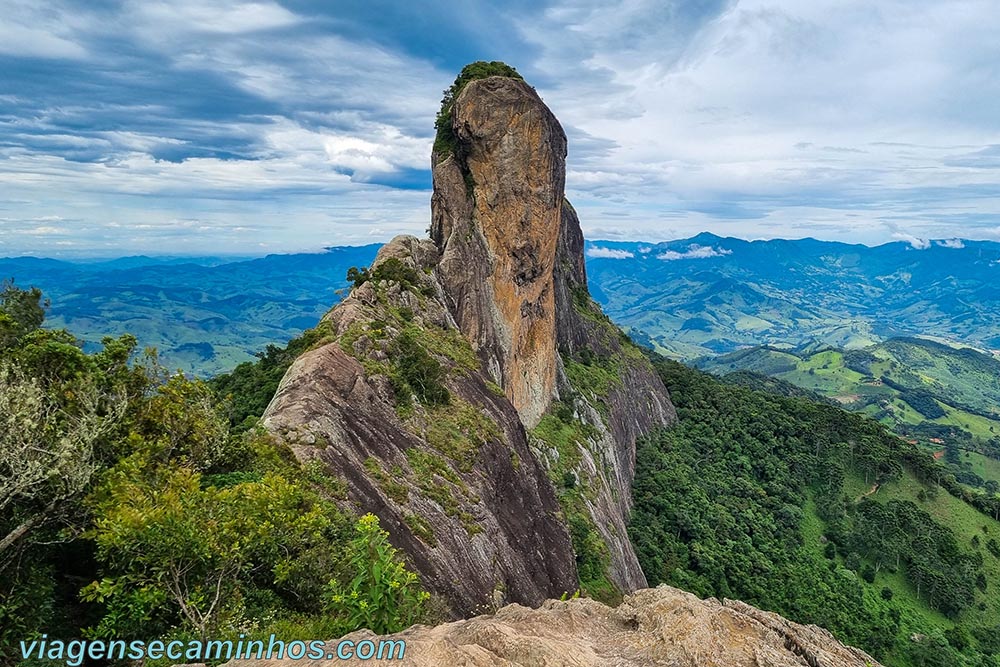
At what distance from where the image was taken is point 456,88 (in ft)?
182

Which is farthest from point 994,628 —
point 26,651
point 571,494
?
point 26,651

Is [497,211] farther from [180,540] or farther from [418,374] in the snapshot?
[180,540]

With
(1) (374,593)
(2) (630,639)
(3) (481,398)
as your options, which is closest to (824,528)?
(3) (481,398)

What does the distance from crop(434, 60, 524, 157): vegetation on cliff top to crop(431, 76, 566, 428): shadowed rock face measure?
1.90 metres

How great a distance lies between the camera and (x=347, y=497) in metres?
20.0

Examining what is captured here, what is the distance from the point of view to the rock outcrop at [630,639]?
33.7 feet

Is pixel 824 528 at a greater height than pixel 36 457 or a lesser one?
lesser

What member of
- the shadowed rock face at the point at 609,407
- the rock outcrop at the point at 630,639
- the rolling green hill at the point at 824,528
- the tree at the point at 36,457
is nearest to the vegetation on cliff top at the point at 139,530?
the tree at the point at 36,457

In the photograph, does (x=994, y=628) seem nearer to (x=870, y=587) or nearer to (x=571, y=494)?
(x=870, y=587)

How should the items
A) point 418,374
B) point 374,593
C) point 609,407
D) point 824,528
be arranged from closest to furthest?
point 374,593
point 418,374
point 609,407
point 824,528

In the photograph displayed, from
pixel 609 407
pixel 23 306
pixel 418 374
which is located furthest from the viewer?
pixel 609 407

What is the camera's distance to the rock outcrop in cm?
1028

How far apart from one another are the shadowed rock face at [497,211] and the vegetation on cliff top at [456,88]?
1.90 m

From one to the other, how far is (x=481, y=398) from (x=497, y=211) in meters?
22.9
